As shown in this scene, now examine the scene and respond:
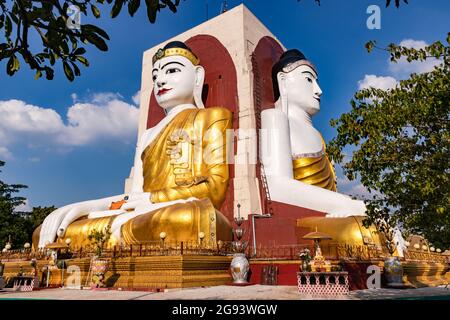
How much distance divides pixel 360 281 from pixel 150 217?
5046 mm

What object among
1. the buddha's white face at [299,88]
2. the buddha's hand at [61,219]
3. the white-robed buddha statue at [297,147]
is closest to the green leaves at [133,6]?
the white-robed buddha statue at [297,147]

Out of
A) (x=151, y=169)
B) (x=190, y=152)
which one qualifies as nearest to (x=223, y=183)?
(x=190, y=152)

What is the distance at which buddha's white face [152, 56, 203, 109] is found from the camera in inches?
519

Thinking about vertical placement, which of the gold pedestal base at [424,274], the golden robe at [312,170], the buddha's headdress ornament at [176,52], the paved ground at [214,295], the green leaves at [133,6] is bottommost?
the paved ground at [214,295]

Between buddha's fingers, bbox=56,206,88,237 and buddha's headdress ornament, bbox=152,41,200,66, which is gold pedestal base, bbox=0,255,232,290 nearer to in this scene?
buddha's fingers, bbox=56,206,88,237

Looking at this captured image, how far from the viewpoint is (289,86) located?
46.7ft

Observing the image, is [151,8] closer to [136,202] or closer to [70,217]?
[136,202]

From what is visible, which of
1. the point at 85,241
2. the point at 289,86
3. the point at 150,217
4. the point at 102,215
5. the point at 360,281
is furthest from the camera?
the point at 289,86

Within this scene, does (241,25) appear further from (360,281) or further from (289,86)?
(360,281)

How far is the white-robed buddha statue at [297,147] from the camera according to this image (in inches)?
470

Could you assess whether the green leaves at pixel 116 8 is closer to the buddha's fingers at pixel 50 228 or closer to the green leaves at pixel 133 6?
the green leaves at pixel 133 6
